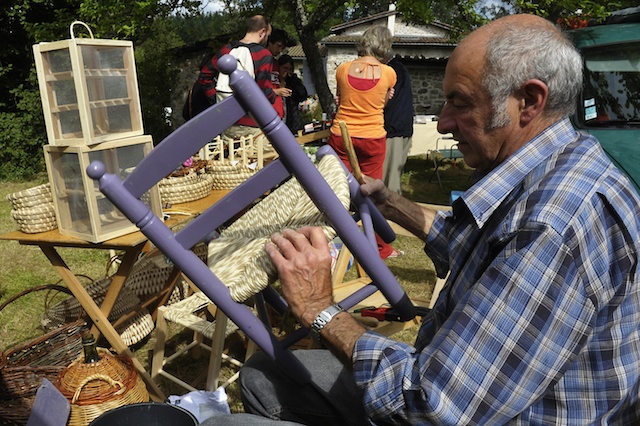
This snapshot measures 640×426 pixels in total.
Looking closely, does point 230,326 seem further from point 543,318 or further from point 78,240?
point 543,318

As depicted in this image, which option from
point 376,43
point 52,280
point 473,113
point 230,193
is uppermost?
point 376,43

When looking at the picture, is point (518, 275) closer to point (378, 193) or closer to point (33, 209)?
point (378, 193)

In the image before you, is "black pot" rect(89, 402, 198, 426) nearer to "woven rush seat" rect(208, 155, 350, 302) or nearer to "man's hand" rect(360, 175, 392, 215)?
"woven rush seat" rect(208, 155, 350, 302)

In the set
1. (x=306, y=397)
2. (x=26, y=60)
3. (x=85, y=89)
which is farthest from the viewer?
(x=26, y=60)

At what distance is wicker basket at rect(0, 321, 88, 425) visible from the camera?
2.12 meters

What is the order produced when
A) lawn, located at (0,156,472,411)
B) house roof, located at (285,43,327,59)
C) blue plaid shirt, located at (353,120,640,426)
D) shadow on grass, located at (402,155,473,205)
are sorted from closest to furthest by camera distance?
blue plaid shirt, located at (353,120,640,426) < lawn, located at (0,156,472,411) < shadow on grass, located at (402,155,473,205) < house roof, located at (285,43,327,59)

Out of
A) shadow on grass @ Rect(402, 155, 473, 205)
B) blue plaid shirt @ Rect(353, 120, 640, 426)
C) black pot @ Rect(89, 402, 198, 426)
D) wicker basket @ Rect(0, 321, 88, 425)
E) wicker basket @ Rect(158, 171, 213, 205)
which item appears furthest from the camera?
shadow on grass @ Rect(402, 155, 473, 205)

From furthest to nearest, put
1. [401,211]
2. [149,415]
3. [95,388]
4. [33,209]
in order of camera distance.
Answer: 1. [33,209]
2. [95,388]
3. [401,211]
4. [149,415]

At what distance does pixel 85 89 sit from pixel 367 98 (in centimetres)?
256

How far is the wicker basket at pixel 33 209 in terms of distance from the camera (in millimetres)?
2256

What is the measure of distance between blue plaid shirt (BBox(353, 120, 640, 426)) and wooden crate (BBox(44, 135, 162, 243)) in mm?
1549

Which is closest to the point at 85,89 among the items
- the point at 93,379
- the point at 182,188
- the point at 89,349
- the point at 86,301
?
the point at 182,188

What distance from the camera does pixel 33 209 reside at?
2277 mm

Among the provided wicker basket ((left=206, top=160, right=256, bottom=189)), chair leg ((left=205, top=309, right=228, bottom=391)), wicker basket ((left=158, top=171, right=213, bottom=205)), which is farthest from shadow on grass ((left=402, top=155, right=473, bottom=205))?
chair leg ((left=205, top=309, right=228, bottom=391))
